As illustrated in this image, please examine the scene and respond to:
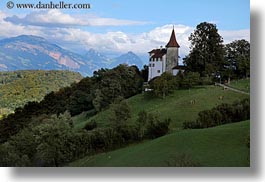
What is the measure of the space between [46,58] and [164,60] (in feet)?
6.12

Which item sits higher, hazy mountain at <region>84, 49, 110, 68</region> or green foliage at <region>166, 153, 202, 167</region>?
hazy mountain at <region>84, 49, 110, 68</region>

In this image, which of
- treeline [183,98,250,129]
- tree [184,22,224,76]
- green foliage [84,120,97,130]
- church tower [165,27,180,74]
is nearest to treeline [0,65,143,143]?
green foliage [84,120,97,130]

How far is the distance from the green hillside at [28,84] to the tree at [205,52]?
1.84 meters

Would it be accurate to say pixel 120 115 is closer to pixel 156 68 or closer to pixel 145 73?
pixel 145 73

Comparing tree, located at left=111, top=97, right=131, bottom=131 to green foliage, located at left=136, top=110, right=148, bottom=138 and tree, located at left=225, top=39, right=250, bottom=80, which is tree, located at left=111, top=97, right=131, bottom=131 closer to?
green foliage, located at left=136, top=110, right=148, bottom=138

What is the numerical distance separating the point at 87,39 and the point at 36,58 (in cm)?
85

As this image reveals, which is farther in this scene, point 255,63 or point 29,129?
point 29,129

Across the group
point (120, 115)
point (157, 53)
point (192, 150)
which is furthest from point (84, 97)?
point (192, 150)

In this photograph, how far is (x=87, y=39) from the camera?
7.38 m

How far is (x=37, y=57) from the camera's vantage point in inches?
293

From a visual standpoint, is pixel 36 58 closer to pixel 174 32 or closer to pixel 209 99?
pixel 174 32

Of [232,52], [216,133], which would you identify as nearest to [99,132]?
[216,133]

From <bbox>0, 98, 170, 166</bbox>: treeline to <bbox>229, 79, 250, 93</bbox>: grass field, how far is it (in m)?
1.17

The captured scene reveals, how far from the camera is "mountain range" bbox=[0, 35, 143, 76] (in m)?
7.26
